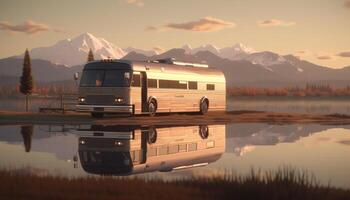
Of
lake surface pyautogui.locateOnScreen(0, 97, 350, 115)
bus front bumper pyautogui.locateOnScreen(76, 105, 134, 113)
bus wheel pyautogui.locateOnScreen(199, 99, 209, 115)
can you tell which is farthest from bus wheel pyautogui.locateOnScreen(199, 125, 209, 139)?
lake surface pyautogui.locateOnScreen(0, 97, 350, 115)

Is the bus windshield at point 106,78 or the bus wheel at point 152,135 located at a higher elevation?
the bus windshield at point 106,78

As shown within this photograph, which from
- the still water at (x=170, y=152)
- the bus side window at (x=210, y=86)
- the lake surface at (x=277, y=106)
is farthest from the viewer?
the lake surface at (x=277, y=106)

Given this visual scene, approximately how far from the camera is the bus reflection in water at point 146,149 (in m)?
15.5

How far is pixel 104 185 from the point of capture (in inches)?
467

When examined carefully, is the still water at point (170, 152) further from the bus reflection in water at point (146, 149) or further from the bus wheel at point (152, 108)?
the bus wheel at point (152, 108)

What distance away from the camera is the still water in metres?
15.1

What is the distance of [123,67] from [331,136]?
12058 mm

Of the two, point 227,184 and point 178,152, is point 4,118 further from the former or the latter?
point 227,184

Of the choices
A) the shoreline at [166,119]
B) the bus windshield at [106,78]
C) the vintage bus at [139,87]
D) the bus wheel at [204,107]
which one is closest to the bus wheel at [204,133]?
the shoreline at [166,119]

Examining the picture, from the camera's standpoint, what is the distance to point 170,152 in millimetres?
Result: 19062

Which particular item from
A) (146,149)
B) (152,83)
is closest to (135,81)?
(152,83)

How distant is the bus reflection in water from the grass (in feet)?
6.80

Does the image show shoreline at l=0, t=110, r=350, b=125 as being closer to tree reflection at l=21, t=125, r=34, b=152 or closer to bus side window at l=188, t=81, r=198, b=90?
tree reflection at l=21, t=125, r=34, b=152

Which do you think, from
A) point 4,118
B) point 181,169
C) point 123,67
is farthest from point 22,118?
point 181,169
